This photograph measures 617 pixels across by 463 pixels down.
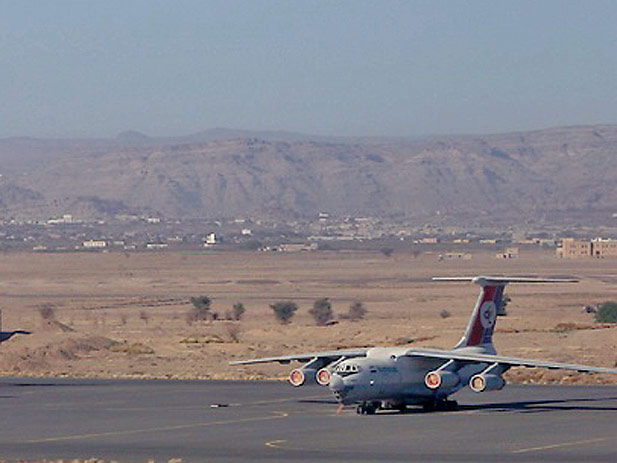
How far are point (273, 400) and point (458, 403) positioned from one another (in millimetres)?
Result: 6112

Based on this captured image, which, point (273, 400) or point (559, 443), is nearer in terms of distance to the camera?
point (559, 443)

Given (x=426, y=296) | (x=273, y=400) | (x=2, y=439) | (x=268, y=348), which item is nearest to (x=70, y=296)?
(x=426, y=296)

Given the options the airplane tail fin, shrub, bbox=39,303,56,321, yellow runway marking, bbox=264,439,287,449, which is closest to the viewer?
yellow runway marking, bbox=264,439,287,449

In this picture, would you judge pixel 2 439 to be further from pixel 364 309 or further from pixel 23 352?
pixel 364 309

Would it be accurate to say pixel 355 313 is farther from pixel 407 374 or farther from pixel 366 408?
pixel 407 374

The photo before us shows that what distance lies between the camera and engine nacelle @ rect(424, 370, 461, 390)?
2034 inches

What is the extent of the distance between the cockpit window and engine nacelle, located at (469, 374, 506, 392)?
355 cm

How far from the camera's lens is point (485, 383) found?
51469mm

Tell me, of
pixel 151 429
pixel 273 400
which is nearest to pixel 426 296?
pixel 273 400

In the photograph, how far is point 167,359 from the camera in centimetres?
7831

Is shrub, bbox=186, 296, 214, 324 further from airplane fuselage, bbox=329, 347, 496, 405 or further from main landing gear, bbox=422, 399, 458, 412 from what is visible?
airplane fuselage, bbox=329, 347, 496, 405

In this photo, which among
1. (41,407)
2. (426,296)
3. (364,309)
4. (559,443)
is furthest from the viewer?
(426,296)

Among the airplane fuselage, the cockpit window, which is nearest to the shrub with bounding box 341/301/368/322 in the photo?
the airplane fuselage

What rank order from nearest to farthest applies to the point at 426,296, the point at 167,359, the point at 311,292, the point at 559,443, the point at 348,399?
the point at 559,443 < the point at 348,399 < the point at 167,359 < the point at 426,296 < the point at 311,292
